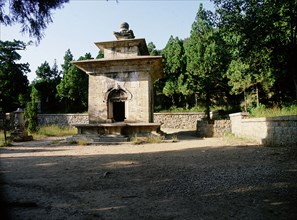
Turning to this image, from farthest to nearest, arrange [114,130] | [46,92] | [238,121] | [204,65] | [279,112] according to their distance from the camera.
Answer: [46,92] → [204,65] → [238,121] → [114,130] → [279,112]

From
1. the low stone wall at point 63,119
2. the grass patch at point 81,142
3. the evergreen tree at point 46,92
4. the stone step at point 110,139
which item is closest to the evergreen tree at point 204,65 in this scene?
the stone step at point 110,139

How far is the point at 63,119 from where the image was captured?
1126 inches

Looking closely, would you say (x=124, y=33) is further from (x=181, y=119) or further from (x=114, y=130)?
(x=181, y=119)

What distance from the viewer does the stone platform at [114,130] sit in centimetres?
1311

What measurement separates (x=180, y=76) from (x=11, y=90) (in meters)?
25.2

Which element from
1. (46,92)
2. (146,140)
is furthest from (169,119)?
(46,92)

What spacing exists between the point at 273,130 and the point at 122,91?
860 centimetres

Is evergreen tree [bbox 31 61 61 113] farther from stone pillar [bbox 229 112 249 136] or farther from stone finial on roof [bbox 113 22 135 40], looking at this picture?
stone pillar [bbox 229 112 249 136]

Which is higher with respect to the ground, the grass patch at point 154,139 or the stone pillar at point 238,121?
the stone pillar at point 238,121

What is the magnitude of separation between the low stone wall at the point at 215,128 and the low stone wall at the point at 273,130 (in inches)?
230

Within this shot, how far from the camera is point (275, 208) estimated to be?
300 centimetres

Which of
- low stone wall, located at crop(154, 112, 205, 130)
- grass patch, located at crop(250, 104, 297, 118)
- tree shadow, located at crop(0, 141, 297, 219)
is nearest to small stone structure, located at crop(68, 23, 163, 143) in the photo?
grass patch, located at crop(250, 104, 297, 118)

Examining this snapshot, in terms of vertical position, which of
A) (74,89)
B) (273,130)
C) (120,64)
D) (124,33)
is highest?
(124,33)

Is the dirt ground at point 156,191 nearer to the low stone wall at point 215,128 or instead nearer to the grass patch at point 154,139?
the grass patch at point 154,139
